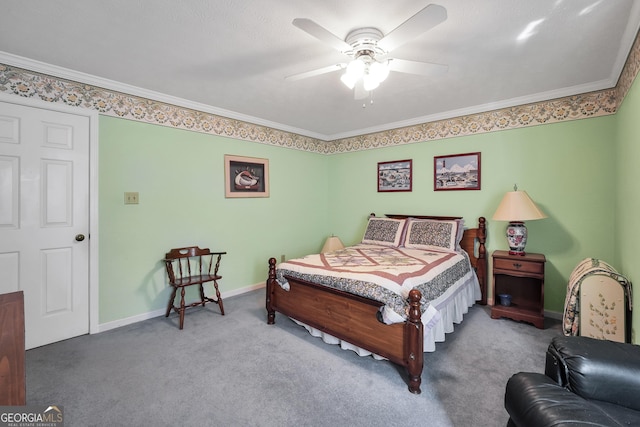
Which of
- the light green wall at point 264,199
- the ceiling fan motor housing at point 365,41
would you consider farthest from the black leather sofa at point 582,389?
the ceiling fan motor housing at point 365,41

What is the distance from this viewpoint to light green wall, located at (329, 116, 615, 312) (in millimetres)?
2818

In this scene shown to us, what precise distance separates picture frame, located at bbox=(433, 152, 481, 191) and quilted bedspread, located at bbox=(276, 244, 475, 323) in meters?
0.91

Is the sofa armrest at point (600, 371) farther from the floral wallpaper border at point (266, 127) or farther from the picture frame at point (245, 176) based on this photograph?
the picture frame at point (245, 176)

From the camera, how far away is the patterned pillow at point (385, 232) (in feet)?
12.3

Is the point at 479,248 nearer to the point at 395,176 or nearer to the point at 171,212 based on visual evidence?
the point at 395,176

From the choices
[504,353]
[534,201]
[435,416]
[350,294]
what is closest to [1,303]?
[350,294]

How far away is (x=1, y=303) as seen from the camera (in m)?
1.23

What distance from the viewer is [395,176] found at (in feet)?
13.9

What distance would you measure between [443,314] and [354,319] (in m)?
0.83

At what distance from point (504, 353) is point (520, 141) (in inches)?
89.3

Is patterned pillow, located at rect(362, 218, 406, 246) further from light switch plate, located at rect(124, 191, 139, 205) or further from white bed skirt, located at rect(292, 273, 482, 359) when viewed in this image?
light switch plate, located at rect(124, 191, 139, 205)

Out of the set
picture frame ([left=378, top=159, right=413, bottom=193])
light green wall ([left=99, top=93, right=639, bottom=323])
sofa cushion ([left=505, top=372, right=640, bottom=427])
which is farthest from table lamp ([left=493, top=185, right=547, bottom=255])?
sofa cushion ([left=505, top=372, right=640, bottom=427])

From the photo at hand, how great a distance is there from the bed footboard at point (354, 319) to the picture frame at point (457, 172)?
2.29 metres

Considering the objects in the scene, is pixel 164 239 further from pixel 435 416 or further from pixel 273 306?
pixel 435 416
